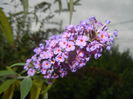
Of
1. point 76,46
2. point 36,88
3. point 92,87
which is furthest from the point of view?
point 92,87

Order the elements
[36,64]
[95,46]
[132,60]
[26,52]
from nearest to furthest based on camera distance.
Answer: [95,46] < [36,64] < [26,52] < [132,60]

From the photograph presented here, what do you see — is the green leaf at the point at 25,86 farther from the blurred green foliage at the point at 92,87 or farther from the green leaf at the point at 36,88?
the blurred green foliage at the point at 92,87

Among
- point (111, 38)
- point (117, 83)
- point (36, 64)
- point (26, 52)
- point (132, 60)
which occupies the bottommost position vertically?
point (132, 60)

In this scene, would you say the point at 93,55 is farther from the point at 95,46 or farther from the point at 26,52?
the point at 26,52

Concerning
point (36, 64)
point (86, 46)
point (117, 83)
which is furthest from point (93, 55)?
point (117, 83)

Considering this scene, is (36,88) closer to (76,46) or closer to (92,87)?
(76,46)

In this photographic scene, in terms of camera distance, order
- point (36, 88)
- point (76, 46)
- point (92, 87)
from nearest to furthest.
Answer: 1. point (76, 46)
2. point (36, 88)
3. point (92, 87)

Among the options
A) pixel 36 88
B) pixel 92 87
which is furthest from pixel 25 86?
pixel 92 87

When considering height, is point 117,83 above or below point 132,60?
above

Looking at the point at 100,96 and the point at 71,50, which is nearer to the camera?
the point at 71,50
